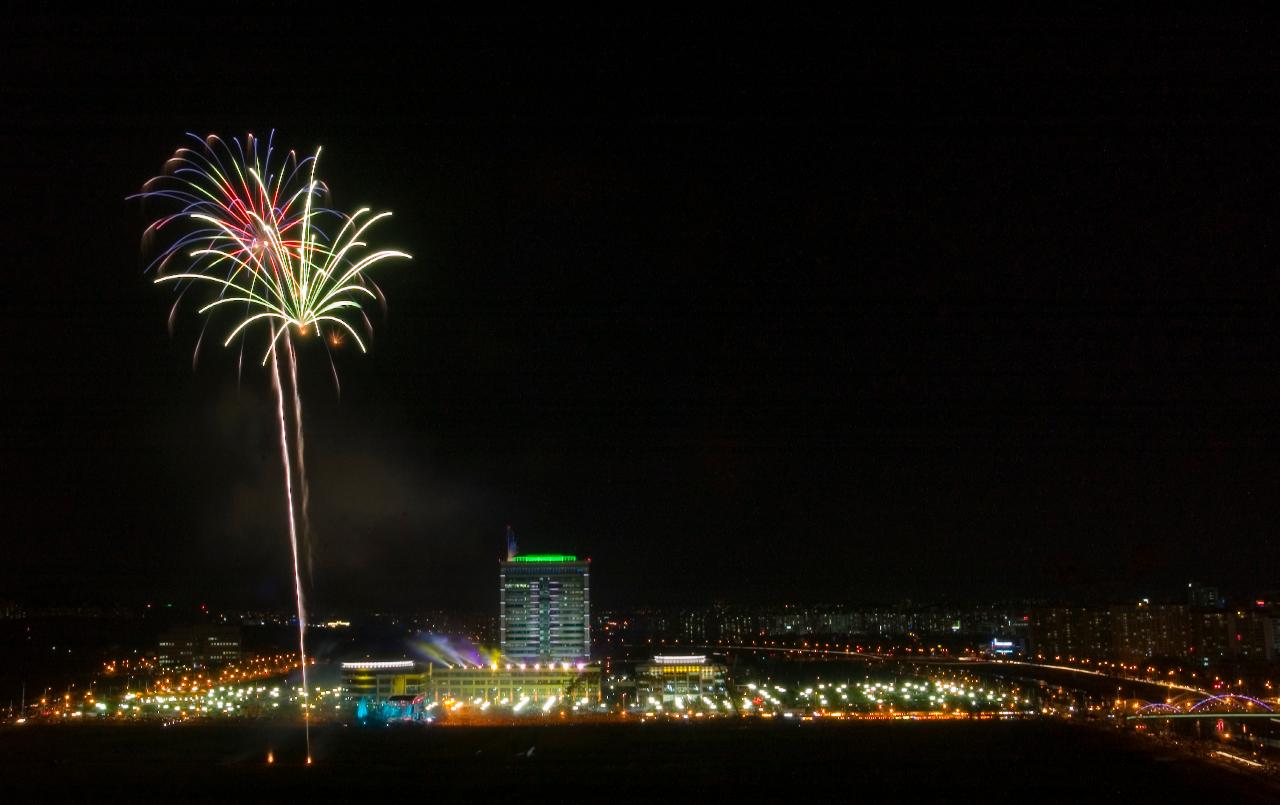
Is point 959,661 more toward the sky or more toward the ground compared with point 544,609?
more toward the ground

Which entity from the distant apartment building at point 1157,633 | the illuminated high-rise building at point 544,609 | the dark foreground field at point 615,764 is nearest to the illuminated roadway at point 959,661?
the distant apartment building at point 1157,633

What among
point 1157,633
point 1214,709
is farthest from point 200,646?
point 1157,633

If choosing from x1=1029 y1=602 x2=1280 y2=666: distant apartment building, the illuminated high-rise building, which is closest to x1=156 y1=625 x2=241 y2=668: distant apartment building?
the illuminated high-rise building

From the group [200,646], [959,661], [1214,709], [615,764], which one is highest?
[615,764]

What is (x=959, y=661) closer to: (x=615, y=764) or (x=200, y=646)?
(x=200, y=646)

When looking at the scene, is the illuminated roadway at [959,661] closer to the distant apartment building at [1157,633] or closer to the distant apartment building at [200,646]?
the distant apartment building at [1157,633]

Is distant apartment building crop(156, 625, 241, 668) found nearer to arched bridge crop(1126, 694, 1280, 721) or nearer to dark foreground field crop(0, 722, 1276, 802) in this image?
dark foreground field crop(0, 722, 1276, 802)

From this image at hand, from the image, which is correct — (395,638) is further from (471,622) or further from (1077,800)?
(1077,800)
